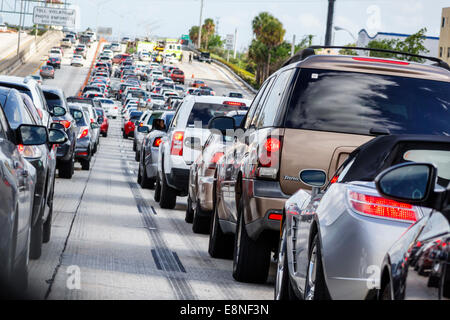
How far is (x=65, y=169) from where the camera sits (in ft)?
70.4

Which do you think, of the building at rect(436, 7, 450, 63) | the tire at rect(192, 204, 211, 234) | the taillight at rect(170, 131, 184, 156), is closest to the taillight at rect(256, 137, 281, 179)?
the tire at rect(192, 204, 211, 234)

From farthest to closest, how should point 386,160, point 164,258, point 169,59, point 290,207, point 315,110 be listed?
point 169,59
point 164,258
point 315,110
point 290,207
point 386,160

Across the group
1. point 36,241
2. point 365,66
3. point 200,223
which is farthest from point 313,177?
point 200,223

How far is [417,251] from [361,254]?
116 centimetres

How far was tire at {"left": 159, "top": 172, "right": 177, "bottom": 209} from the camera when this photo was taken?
16406 mm

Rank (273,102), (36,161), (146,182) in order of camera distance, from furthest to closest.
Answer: (146,182)
(36,161)
(273,102)

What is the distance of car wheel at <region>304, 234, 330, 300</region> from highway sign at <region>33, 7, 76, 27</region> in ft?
348

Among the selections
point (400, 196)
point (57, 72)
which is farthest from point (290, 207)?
point (57, 72)

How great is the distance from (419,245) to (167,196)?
1248 centimetres

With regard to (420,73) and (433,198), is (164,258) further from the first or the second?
(433,198)

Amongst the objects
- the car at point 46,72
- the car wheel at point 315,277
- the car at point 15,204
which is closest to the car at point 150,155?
the car at point 15,204

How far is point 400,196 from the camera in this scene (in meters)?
4.50

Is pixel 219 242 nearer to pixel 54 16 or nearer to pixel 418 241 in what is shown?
pixel 418 241
